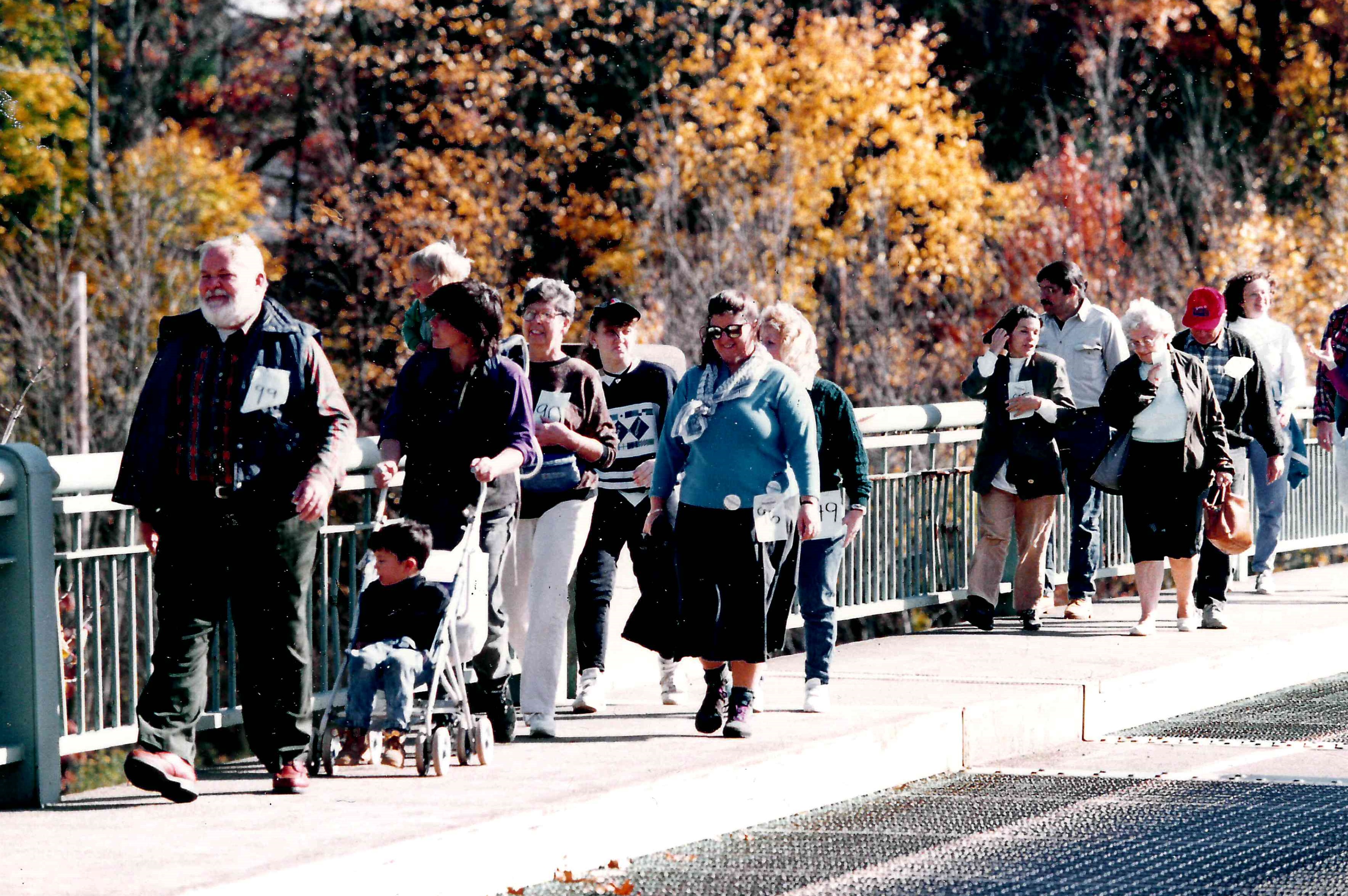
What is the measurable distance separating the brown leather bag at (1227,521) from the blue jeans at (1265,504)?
225cm

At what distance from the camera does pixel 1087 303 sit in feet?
41.6

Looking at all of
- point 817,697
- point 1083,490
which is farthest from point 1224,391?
point 817,697

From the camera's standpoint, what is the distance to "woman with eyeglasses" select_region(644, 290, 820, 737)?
8.80m

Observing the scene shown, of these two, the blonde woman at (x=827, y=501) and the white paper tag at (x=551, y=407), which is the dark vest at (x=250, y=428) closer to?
the white paper tag at (x=551, y=407)

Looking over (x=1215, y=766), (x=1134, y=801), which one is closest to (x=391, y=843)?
(x=1134, y=801)

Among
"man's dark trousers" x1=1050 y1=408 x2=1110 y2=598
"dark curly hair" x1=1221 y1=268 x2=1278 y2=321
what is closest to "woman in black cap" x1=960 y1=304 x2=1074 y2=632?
"man's dark trousers" x1=1050 y1=408 x2=1110 y2=598

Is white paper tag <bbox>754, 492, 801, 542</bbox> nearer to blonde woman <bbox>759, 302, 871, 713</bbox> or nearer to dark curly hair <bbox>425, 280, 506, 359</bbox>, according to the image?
blonde woman <bbox>759, 302, 871, 713</bbox>

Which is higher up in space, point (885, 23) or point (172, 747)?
point (885, 23)

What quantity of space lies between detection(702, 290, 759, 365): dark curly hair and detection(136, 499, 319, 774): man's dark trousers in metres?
1.86

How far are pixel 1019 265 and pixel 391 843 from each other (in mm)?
32738

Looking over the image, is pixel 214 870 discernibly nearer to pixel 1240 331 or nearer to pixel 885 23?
pixel 1240 331

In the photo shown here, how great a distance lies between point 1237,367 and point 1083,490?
107 centimetres

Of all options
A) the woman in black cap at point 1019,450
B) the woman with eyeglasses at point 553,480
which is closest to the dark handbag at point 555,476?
the woman with eyeglasses at point 553,480

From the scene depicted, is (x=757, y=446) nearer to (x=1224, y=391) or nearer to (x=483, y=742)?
(x=483, y=742)
